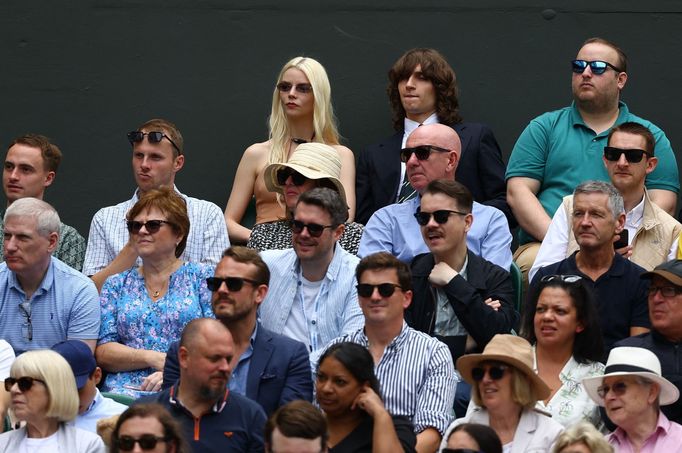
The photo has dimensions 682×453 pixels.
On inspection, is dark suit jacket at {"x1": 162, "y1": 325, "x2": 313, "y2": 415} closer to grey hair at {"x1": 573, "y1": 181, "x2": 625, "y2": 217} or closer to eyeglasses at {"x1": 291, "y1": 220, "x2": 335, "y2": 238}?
eyeglasses at {"x1": 291, "y1": 220, "x2": 335, "y2": 238}

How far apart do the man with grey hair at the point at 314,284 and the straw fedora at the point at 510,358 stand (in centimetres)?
102

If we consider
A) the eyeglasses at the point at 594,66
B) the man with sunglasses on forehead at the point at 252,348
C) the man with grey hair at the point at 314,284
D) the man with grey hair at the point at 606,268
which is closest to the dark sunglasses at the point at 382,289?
the man with sunglasses on forehead at the point at 252,348

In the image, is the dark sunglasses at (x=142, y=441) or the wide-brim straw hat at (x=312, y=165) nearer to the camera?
the dark sunglasses at (x=142, y=441)

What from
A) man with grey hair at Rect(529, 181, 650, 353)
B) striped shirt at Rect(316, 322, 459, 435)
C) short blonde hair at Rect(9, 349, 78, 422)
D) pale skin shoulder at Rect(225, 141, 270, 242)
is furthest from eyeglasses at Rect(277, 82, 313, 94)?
short blonde hair at Rect(9, 349, 78, 422)

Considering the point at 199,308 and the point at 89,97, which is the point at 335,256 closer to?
the point at 199,308

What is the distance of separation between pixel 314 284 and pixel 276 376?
3.06 feet

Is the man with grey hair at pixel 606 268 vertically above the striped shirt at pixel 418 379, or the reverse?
the man with grey hair at pixel 606 268

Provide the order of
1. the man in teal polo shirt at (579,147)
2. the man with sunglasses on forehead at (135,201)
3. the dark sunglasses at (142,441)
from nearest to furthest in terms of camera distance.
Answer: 1. the dark sunglasses at (142,441)
2. the man with sunglasses on forehead at (135,201)
3. the man in teal polo shirt at (579,147)

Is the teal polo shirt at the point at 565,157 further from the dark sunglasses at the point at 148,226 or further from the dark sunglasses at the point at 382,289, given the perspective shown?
the dark sunglasses at the point at 148,226

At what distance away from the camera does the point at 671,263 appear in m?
7.86

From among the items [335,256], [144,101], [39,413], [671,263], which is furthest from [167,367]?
[144,101]

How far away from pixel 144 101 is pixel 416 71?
80.9 inches

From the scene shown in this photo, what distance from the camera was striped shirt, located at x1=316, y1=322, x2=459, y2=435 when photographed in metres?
7.43

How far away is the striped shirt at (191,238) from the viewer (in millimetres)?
9086
